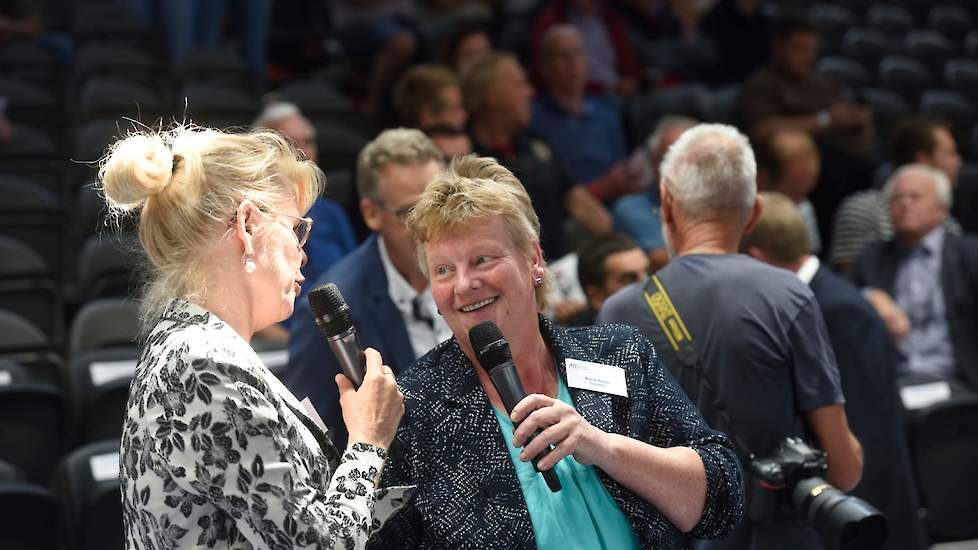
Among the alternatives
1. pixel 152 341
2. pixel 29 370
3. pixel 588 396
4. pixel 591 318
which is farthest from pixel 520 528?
pixel 29 370

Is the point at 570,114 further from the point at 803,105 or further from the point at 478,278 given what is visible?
the point at 478,278

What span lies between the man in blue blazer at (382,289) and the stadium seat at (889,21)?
7.88m

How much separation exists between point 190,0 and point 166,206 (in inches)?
244

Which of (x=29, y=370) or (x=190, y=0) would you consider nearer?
(x=29, y=370)

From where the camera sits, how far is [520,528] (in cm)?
193

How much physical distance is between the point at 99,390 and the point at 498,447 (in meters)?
2.36

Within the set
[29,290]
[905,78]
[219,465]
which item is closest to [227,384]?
[219,465]

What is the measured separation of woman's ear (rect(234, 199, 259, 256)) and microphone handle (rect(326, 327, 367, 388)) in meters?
0.20

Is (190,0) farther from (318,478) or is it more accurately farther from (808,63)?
(318,478)

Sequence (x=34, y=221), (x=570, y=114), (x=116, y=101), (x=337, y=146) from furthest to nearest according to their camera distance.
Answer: (x=570, y=114) → (x=116, y=101) → (x=337, y=146) → (x=34, y=221)

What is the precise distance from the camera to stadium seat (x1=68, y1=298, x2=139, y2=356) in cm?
458

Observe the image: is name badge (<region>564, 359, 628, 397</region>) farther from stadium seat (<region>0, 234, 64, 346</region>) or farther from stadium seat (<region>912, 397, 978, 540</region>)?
stadium seat (<region>0, 234, 64, 346</region>)

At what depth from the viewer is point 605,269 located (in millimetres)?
4273

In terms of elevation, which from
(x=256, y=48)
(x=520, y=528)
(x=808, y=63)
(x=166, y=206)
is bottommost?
(x=520, y=528)
